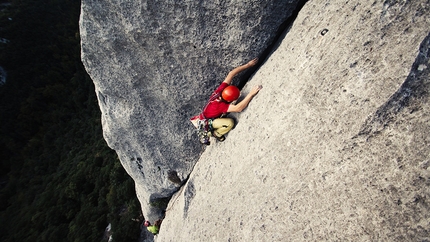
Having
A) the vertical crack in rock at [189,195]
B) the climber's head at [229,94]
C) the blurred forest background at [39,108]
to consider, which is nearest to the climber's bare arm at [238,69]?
the climber's head at [229,94]

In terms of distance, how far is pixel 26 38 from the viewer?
3253cm

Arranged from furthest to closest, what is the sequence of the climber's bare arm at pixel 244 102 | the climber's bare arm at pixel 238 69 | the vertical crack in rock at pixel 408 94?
the climber's bare arm at pixel 238 69 → the climber's bare arm at pixel 244 102 → the vertical crack in rock at pixel 408 94

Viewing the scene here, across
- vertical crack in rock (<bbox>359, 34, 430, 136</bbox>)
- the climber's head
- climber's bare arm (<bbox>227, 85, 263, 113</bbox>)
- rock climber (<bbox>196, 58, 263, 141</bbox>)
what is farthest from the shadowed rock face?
vertical crack in rock (<bbox>359, 34, 430, 136</bbox>)

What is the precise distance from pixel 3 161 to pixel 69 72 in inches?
671

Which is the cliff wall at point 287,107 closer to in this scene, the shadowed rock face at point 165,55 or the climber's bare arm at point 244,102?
the shadowed rock face at point 165,55

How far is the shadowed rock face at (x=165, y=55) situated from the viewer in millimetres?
3635

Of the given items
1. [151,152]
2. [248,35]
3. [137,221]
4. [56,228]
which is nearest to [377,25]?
[248,35]

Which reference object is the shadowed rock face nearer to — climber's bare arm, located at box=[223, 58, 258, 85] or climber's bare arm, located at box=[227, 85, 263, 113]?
climber's bare arm, located at box=[223, 58, 258, 85]

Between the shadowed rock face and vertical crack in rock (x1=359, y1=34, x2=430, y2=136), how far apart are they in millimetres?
2064

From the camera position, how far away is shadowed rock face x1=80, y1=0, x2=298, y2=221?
3.63m

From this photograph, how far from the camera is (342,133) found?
249cm

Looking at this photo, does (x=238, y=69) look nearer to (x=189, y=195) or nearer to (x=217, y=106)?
(x=217, y=106)

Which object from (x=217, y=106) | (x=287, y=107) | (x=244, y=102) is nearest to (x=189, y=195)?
(x=217, y=106)

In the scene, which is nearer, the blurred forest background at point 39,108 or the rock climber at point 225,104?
the rock climber at point 225,104
